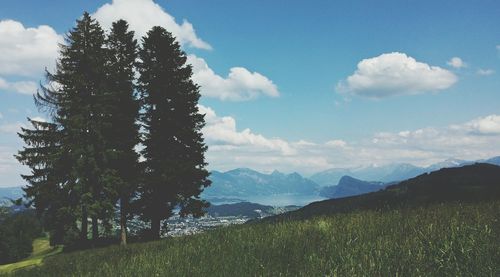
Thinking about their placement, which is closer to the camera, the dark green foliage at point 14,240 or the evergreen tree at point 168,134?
the evergreen tree at point 168,134

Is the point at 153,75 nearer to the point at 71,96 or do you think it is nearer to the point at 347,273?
the point at 71,96

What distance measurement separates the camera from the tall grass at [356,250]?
3.96 m

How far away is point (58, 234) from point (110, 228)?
401 cm

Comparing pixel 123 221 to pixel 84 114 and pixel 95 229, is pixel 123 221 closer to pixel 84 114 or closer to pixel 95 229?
pixel 95 229

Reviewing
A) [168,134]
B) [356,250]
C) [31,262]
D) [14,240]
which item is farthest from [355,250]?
[14,240]

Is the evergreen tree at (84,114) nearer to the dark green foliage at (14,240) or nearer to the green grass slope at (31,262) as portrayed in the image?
the green grass slope at (31,262)

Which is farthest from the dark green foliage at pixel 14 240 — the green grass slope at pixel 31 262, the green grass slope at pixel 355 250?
the green grass slope at pixel 355 250

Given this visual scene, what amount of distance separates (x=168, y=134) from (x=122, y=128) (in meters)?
4.18

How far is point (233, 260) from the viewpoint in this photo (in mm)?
5016

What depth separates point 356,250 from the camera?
15.0ft

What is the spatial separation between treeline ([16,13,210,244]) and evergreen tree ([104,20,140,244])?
0.08 m

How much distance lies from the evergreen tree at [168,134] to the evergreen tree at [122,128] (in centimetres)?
147

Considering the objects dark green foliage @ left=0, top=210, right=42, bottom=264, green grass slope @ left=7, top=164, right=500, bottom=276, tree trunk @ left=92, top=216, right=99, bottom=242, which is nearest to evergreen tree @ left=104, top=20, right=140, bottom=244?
tree trunk @ left=92, top=216, right=99, bottom=242

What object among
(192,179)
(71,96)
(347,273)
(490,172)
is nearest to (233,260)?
(347,273)
